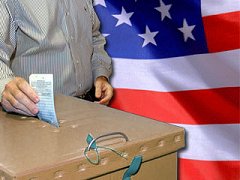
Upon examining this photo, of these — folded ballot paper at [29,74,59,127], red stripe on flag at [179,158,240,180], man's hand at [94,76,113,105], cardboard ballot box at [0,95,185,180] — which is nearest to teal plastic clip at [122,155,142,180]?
cardboard ballot box at [0,95,185,180]

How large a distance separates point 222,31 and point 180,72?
9.0 inches

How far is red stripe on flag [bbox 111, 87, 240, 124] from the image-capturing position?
5.97 ft

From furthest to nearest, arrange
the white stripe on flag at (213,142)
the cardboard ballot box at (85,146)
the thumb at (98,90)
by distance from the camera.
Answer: the white stripe on flag at (213,142) → the thumb at (98,90) → the cardboard ballot box at (85,146)

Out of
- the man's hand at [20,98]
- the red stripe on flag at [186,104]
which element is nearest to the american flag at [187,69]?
the red stripe on flag at [186,104]

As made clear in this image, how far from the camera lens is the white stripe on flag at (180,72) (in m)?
1.78

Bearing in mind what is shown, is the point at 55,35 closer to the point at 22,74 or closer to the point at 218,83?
the point at 22,74

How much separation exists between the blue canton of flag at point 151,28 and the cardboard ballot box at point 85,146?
0.76 m

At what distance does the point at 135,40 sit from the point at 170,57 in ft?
0.56

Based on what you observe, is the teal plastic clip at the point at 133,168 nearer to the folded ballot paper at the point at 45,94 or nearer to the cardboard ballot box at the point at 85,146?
the cardboard ballot box at the point at 85,146

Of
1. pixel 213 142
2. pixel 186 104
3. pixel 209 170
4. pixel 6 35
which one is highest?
pixel 6 35

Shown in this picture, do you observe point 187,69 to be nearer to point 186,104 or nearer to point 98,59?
point 186,104

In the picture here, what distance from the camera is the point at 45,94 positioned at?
1032mm

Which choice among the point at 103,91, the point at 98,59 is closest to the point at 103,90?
the point at 103,91

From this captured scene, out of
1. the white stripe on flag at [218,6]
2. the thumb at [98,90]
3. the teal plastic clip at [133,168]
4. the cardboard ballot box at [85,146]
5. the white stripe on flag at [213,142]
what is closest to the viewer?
the cardboard ballot box at [85,146]
